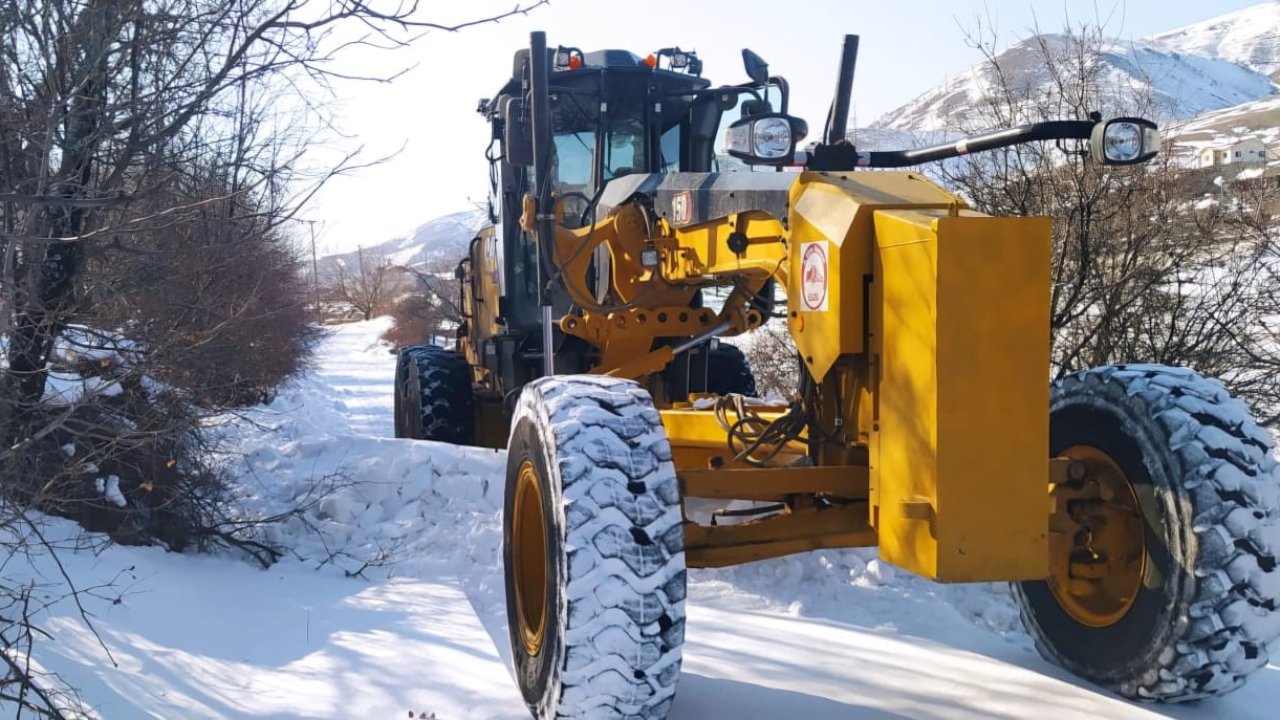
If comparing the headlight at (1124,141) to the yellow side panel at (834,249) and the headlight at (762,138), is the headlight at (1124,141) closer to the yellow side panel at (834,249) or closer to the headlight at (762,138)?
the yellow side panel at (834,249)

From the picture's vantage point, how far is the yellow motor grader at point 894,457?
3236 millimetres

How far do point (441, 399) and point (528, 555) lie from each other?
450 cm

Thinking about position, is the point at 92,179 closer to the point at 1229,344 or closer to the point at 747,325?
the point at 747,325

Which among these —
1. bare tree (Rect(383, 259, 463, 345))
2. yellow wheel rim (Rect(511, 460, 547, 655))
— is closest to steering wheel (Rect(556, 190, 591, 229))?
yellow wheel rim (Rect(511, 460, 547, 655))

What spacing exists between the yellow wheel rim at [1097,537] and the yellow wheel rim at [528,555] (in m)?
1.91

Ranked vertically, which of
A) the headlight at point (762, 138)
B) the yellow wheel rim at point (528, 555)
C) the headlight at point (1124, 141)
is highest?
the headlight at point (762, 138)

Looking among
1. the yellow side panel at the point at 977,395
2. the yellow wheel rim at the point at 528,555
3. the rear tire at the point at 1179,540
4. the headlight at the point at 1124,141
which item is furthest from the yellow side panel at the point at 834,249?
the yellow wheel rim at the point at 528,555

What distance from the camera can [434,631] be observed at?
16.2 ft

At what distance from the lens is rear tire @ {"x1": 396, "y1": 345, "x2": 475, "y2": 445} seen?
8.57 metres

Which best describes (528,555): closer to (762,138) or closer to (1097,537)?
(762,138)

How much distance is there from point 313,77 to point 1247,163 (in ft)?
24.0

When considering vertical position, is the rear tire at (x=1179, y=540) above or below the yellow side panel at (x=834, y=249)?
below

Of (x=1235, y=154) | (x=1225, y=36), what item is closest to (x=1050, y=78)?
(x=1235, y=154)

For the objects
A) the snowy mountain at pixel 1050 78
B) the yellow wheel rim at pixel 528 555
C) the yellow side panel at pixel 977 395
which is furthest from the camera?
the snowy mountain at pixel 1050 78
